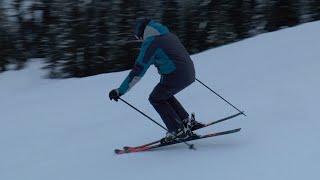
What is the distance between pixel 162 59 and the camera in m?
6.15

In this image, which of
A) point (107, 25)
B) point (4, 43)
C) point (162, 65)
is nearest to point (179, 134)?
point (162, 65)

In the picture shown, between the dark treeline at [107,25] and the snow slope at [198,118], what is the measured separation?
0.51 meters

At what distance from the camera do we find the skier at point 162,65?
6090 millimetres

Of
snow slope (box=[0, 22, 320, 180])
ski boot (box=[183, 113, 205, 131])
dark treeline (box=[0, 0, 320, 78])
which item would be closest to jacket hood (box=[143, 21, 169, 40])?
ski boot (box=[183, 113, 205, 131])

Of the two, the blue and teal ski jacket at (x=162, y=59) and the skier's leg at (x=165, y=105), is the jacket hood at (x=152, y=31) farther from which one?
the skier's leg at (x=165, y=105)

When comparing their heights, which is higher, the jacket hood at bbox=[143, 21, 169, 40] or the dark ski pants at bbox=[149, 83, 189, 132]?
the jacket hood at bbox=[143, 21, 169, 40]

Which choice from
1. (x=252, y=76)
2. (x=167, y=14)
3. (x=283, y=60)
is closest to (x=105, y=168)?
(x=252, y=76)

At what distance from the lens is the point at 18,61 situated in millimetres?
11227

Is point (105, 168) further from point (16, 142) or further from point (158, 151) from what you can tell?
point (16, 142)

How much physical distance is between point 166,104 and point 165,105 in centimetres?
2

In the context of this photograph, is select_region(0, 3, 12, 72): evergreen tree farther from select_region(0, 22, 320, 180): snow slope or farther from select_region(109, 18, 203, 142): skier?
select_region(109, 18, 203, 142): skier

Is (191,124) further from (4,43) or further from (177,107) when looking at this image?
(4,43)

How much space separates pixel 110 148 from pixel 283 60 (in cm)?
410

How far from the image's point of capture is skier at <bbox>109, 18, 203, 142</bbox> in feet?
20.0
